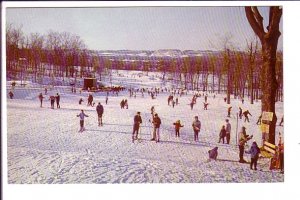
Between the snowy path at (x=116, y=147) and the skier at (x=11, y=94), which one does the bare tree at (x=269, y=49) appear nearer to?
the snowy path at (x=116, y=147)

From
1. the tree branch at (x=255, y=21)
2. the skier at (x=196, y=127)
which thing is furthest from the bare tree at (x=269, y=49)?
the skier at (x=196, y=127)

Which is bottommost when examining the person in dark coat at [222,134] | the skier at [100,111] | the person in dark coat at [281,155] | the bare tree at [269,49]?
the person in dark coat at [281,155]

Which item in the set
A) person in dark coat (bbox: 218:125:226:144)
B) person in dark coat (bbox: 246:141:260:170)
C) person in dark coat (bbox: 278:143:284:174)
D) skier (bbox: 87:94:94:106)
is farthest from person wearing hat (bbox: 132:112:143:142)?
person in dark coat (bbox: 278:143:284:174)

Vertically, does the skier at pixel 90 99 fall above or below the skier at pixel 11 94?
below

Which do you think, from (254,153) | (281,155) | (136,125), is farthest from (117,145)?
(281,155)

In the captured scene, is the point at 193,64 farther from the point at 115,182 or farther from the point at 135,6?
the point at 115,182
